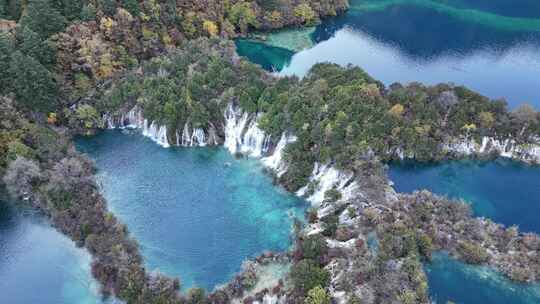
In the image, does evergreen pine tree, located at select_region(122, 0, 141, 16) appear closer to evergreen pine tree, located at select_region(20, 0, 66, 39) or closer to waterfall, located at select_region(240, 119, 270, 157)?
evergreen pine tree, located at select_region(20, 0, 66, 39)

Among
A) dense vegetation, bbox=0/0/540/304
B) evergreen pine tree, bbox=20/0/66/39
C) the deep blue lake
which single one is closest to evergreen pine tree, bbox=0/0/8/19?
dense vegetation, bbox=0/0/540/304

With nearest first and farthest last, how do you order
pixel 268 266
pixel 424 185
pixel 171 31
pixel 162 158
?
pixel 268 266 → pixel 424 185 → pixel 162 158 → pixel 171 31

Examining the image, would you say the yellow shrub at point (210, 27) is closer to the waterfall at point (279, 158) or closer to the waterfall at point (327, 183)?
the waterfall at point (279, 158)

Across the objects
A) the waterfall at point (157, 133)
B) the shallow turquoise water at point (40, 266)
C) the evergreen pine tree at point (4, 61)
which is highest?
the evergreen pine tree at point (4, 61)

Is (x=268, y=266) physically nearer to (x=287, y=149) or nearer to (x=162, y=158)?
(x=287, y=149)

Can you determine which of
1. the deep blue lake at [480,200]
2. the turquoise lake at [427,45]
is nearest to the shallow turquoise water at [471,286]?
the deep blue lake at [480,200]

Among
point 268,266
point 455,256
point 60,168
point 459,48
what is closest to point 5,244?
point 60,168
